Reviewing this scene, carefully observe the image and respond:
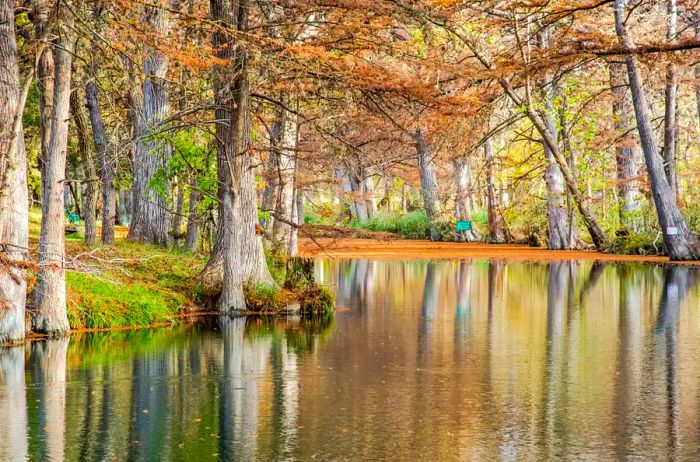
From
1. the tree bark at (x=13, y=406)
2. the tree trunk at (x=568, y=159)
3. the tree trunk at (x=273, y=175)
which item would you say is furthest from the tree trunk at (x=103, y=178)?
the tree trunk at (x=568, y=159)

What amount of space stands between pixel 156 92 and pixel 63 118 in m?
10.4

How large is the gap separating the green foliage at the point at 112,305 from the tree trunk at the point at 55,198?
0.95 meters

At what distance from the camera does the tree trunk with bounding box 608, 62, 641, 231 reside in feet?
123

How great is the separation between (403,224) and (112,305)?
118 feet

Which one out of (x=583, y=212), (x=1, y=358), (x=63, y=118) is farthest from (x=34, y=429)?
(x=583, y=212)

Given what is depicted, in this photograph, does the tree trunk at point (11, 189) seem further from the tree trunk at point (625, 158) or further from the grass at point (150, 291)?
the tree trunk at point (625, 158)

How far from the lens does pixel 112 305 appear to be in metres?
17.8

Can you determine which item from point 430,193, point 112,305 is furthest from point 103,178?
point 430,193

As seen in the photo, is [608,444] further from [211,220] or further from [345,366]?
[211,220]

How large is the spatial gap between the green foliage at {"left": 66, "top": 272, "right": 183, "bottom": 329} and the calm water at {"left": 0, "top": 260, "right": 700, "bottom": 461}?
62cm

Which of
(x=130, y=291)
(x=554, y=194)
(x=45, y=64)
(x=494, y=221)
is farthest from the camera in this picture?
(x=494, y=221)

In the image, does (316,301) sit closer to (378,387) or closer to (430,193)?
(378,387)

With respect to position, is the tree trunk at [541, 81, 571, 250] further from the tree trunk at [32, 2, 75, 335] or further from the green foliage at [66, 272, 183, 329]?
the tree trunk at [32, 2, 75, 335]

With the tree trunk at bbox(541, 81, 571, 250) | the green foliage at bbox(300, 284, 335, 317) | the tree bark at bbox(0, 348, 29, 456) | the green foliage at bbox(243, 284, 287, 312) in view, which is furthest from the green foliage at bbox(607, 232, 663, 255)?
the tree bark at bbox(0, 348, 29, 456)
